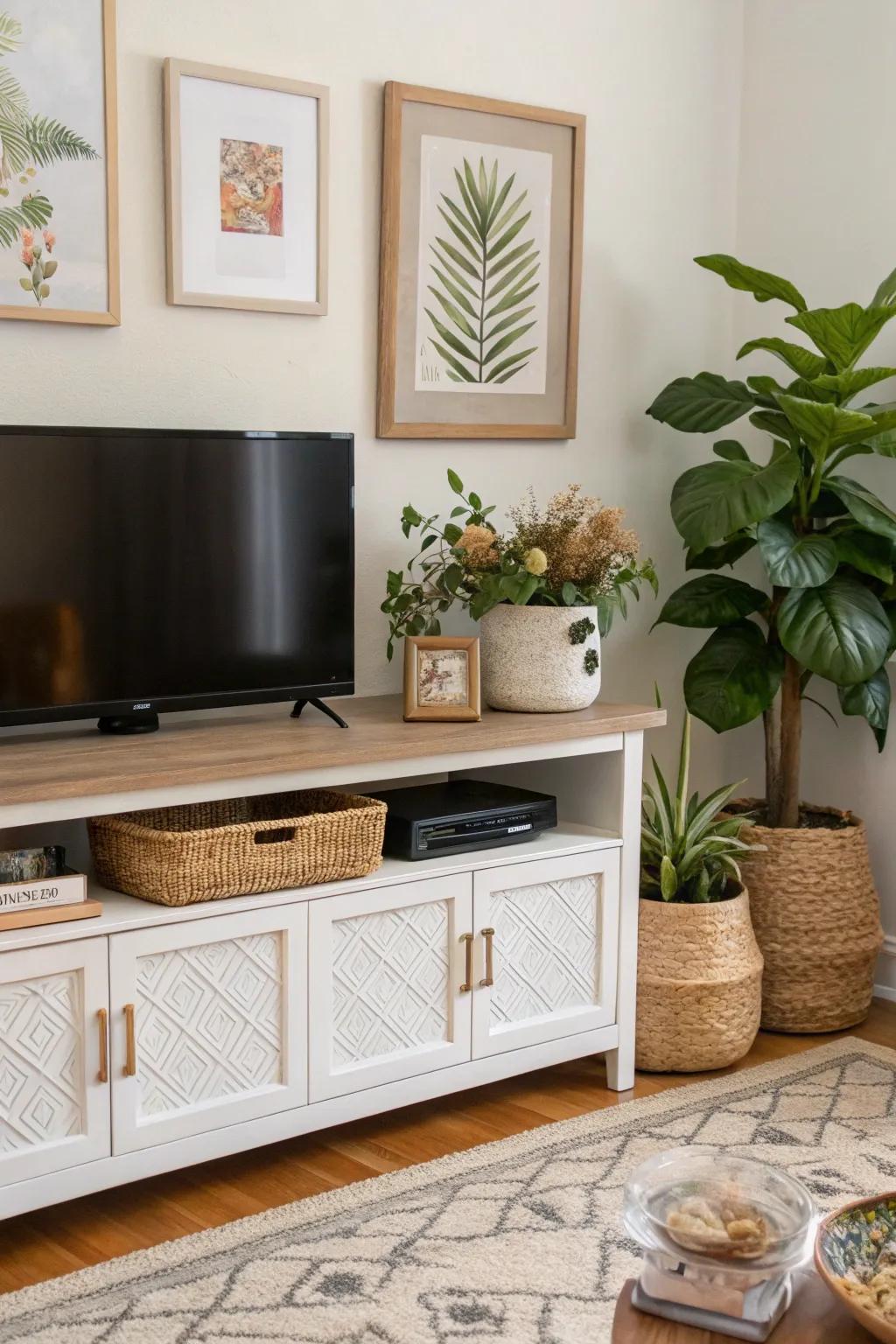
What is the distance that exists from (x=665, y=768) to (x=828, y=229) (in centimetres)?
134

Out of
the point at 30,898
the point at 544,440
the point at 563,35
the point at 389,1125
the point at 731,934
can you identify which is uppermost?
the point at 563,35

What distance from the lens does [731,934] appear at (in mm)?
2941

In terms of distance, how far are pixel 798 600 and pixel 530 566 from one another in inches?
24.9

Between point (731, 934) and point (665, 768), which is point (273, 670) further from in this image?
point (665, 768)

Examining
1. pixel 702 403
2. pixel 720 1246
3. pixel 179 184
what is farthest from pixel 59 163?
pixel 720 1246

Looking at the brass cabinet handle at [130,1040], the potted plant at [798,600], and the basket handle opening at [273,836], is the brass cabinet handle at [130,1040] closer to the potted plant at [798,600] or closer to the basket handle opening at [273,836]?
the basket handle opening at [273,836]

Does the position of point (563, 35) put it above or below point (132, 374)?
above

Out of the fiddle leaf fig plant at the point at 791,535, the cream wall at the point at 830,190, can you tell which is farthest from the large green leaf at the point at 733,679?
the cream wall at the point at 830,190

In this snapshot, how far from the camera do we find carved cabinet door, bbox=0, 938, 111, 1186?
210 centimetres

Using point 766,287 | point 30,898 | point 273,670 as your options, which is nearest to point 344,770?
point 273,670

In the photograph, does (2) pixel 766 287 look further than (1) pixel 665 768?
No

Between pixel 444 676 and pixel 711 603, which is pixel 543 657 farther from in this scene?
pixel 711 603

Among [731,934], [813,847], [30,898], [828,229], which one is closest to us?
[30,898]

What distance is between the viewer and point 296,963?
2393 millimetres
